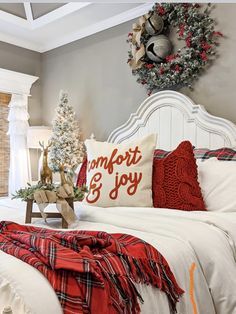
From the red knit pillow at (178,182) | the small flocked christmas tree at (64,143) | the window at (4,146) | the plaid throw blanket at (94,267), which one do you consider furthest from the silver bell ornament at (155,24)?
the plaid throw blanket at (94,267)

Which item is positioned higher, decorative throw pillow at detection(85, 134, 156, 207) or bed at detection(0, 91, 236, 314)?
decorative throw pillow at detection(85, 134, 156, 207)

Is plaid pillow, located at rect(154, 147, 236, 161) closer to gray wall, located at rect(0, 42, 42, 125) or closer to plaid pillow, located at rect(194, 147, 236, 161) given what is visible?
plaid pillow, located at rect(194, 147, 236, 161)

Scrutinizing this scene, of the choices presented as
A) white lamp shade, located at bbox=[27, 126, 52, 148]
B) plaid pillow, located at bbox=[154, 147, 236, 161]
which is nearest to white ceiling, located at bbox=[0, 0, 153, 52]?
white lamp shade, located at bbox=[27, 126, 52, 148]

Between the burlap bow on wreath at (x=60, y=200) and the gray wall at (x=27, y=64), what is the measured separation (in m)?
2.66

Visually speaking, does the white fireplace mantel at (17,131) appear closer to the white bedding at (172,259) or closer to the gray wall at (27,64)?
the gray wall at (27,64)

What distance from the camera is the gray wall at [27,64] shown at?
387cm

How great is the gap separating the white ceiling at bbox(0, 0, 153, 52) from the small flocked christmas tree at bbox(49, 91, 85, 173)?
797 millimetres

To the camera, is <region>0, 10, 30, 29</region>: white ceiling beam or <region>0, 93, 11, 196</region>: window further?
<region>0, 93, 11, 196</region>: window

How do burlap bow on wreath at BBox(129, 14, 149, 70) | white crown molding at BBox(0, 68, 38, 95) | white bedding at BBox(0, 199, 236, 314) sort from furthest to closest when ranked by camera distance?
white crown molding at BBox(0, 68, 38, 95), burlap bow on wreath at BBox(129, 14, 149, 70), white bedding at BBox(0, 199, 236, 314)

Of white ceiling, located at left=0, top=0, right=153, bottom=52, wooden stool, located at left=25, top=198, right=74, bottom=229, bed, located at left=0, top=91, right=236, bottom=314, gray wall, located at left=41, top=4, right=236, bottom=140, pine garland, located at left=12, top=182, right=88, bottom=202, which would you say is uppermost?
white ceiling, located at left=0, top=0, right=153, bottom=52

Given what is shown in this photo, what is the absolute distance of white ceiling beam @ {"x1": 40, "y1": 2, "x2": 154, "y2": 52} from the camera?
3.19 m

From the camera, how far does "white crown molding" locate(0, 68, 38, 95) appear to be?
3808 mm

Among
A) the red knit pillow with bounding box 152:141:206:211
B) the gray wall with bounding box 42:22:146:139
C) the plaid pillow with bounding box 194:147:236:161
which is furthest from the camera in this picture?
the gray wall with bounding box 42:22:146:139

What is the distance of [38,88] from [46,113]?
337 mm
